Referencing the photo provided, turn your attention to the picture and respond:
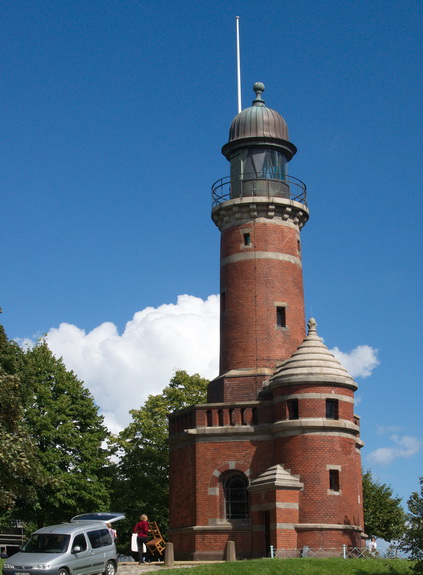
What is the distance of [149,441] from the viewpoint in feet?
187

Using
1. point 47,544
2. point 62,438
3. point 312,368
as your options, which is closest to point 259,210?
point 312,368

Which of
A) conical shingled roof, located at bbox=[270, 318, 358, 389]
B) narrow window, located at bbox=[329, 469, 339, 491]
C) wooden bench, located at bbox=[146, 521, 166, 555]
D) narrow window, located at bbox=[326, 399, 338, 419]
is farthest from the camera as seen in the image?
narrow window, located at bbox=[326, 399, 338, 419]

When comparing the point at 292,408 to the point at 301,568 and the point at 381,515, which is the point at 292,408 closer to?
the point at 301,568

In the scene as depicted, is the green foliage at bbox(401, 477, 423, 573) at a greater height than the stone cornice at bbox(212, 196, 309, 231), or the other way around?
the stone cornice at bbox(212, 196, 309, 231)

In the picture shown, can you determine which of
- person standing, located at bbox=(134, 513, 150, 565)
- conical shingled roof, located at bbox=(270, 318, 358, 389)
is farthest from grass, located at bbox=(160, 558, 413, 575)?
conical shingled roof, located at bbox=(270, 318, 358, 389)

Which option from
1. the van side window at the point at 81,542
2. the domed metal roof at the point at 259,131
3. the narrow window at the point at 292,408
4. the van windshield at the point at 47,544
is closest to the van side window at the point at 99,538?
the van side window at the point at 81,542

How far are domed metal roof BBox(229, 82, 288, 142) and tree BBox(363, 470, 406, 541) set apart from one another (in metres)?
23.9

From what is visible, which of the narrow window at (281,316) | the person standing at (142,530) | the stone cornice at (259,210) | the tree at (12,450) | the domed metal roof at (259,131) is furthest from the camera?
the domed metal roof at (259,131)

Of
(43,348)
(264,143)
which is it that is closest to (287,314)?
(264,143)

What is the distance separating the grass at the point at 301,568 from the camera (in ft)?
102

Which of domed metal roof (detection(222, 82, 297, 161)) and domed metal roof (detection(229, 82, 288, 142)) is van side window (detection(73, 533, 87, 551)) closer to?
domed metal roof (detection(222, 82, 297, 161))

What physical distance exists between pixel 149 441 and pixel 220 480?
1670 centimetres

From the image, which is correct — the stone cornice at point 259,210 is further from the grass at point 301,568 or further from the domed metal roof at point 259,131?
the grass at point 301,568

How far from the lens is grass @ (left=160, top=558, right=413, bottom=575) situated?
102 ft
